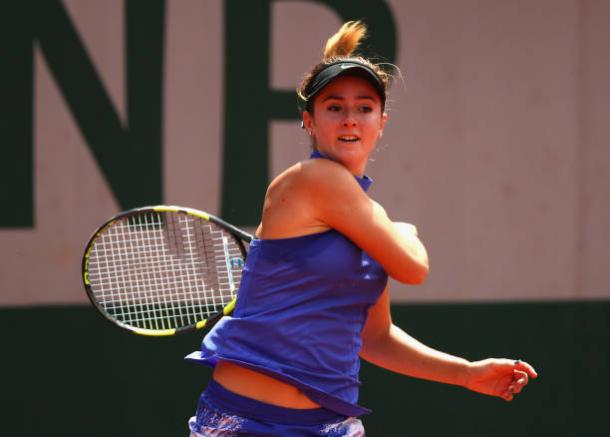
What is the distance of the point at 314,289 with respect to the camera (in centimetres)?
214

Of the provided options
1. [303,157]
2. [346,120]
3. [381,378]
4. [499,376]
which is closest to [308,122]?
[346,120]

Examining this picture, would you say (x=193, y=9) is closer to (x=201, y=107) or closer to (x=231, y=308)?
(x=201, y=107)

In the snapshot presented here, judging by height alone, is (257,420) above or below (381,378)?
above

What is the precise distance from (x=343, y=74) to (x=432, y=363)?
2.48ft

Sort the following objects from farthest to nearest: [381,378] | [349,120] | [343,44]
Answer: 1. [381,378]
2. [343,44]
3. [349,120]

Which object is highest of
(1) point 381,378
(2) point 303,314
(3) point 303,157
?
(3) point 303,157

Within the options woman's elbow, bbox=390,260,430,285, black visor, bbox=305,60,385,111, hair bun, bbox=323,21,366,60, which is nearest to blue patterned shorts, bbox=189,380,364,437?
woman's elbow, bbox=390,260,430,285

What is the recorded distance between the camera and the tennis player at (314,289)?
214cm

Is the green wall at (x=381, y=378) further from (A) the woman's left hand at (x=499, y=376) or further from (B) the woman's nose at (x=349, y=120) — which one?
(B) the woman's nose at (x=349, y=120)

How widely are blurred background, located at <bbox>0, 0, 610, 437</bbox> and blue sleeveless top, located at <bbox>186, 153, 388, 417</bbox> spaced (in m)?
2.53

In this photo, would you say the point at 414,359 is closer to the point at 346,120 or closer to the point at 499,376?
the point at 499,376

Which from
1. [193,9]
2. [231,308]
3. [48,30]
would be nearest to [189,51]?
[193,9]

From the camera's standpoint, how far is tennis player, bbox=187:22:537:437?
2143 millimetres

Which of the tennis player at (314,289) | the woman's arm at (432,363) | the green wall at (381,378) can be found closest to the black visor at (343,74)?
the tennis player at (314,289)
